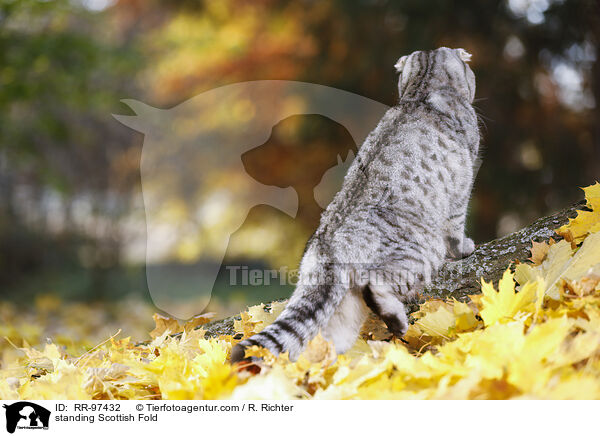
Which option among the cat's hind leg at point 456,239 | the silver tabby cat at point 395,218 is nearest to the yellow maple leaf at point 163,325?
the silver tabby cat at point 395,218

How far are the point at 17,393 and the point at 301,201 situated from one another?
4644 millimetres

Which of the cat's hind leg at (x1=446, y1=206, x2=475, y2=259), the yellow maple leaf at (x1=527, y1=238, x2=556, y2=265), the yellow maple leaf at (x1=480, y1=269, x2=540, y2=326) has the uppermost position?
the cat's hind leg at (x1=446, y1=206, x2=475, y2=259)

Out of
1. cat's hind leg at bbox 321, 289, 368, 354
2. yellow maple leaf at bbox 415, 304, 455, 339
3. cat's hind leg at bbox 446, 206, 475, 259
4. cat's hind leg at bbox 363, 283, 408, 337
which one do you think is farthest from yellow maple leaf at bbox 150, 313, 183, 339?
cat's hind leg at bbox 446, 206, 475, 259

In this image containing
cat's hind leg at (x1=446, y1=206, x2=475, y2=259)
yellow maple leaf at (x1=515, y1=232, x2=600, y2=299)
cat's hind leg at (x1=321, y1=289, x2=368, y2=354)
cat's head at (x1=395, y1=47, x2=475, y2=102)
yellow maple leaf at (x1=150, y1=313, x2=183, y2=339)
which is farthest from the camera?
cat's head at (x1=395, y1=47, x2=475, y2=102)

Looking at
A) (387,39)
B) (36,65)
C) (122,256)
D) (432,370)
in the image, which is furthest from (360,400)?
(122,256)

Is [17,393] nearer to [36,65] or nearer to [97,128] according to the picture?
[36,65]

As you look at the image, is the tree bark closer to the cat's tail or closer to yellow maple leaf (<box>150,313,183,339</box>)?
the cat's tail

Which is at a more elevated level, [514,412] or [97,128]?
[97,128]

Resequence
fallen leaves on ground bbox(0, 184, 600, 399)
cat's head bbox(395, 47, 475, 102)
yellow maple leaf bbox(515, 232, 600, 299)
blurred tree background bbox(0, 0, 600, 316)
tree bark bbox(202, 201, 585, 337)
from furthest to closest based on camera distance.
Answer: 1. blurred tree background bbox(0, 0, 600, 316)
2. cat's head bbox(395, 47, 475, 102)
3. tree bark bbox(202, 201, 585, 337)
4. yellow maple leaf bbox(515, 232, 600, 299)
5. fallen leaves on ground bbox(0, 184, 600, 399)

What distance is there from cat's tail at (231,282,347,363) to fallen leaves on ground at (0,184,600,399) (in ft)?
0.22

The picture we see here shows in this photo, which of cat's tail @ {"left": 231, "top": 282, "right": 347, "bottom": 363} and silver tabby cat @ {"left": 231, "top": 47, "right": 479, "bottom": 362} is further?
silver tabby cat @ {"left": 231, "top": 47, "right": 479, "bottom": 362}

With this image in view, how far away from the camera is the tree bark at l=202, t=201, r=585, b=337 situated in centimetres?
211

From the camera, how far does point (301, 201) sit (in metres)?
6.03

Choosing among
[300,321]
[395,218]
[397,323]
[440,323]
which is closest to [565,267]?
[440,323]
